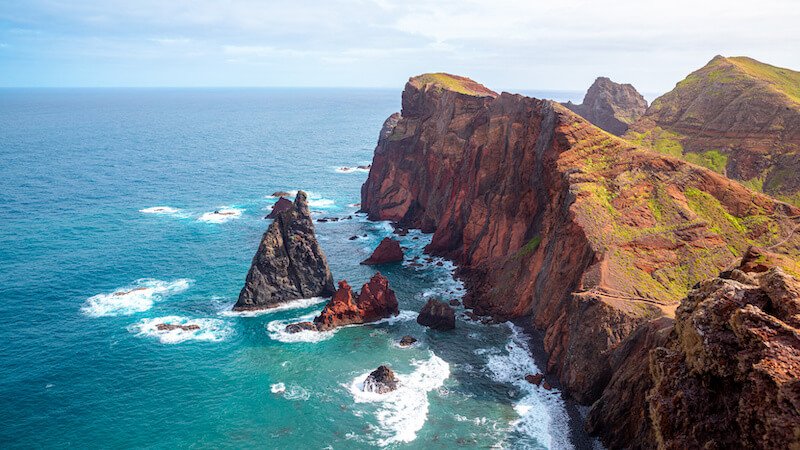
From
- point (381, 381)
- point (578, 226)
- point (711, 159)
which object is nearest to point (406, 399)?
point (381, 381)

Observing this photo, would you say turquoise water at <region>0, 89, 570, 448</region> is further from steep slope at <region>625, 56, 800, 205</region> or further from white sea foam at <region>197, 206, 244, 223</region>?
steep slope at <region>625, 56, 800, 205</region>

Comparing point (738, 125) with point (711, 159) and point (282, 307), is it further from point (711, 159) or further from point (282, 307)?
point (282, 307)

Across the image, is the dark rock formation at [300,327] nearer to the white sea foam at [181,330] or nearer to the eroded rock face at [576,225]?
the white sea foam at [181,330]

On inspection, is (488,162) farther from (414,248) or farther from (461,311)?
(461,311)

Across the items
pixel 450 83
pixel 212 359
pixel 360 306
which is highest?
pixel 450 83

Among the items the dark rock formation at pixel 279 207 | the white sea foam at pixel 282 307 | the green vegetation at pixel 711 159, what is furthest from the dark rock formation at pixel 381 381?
the green vegetation at pixel 711 159

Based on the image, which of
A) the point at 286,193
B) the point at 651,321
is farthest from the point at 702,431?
the point at 286,193

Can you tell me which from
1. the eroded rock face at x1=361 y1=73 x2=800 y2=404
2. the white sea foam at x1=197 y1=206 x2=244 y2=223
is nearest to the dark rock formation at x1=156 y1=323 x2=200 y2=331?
the eroded rock face at x1=361 y1=73 x2=800 y2=404
